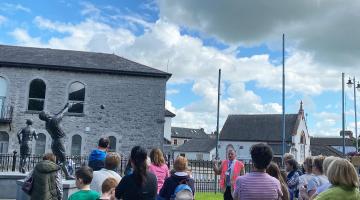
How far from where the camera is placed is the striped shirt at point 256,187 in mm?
4363

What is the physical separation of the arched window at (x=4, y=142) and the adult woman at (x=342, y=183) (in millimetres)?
25160

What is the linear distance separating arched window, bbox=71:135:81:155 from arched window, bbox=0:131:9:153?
170 inches

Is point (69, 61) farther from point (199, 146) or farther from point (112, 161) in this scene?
point (199, 146)

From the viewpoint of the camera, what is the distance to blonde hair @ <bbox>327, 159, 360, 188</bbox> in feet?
12.1

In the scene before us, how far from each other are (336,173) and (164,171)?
3135mm

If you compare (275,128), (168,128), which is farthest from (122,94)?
(275,128)

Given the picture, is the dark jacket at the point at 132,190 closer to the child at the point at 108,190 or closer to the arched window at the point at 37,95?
the child at the point at 108,190

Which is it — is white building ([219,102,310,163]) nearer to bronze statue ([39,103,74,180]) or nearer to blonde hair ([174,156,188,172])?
bronze statue ([39,103,74,180])

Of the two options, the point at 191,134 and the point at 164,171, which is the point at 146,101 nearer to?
the point at 164,171

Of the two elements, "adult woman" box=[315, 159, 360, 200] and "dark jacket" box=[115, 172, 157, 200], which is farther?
"dark jacket" box=[115, 172, 157, 200]

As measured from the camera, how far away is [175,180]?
5.41 metres

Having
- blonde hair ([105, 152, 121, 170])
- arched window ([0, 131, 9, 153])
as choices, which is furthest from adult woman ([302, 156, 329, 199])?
arched window ([0, 131, 9, 153])

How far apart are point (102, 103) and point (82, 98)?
148cm

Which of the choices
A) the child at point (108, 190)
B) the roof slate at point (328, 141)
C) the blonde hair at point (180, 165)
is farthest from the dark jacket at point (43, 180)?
the roof slate at point (328, 141)
